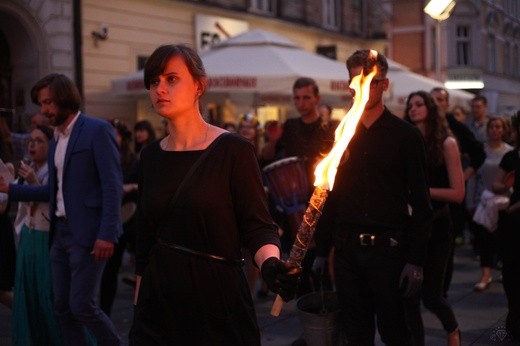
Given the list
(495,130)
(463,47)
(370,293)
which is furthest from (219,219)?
(463,47)

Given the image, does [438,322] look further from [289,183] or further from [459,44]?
[459,44]

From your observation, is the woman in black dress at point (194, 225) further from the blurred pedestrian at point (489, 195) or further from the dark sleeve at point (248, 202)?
the blurred pedestrian at point (489, 195)

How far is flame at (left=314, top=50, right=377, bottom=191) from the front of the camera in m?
2.56

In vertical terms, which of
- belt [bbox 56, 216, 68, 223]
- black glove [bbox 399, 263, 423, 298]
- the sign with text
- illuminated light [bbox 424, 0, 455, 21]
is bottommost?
black glove [bbox 399, 263, 423, 298]

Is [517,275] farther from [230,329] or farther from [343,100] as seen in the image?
[343,100]

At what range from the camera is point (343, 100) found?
48.6ft

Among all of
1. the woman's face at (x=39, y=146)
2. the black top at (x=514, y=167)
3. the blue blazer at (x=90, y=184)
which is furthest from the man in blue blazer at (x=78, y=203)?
the black top at (x=514, y=167)

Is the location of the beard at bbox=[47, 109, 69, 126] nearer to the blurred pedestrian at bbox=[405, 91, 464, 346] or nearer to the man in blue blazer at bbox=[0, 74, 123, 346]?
the man in blue blazer at bbox=[0, 74, 123, 346]

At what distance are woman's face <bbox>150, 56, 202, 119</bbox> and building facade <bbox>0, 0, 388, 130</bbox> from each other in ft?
39.4

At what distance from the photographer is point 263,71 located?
11453mm

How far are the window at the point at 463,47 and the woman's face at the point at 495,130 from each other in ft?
110

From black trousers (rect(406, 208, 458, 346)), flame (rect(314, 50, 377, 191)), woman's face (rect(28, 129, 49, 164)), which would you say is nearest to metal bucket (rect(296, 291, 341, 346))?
flame (rect(314, 50, 377, 191))

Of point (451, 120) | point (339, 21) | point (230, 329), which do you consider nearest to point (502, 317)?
point (451, 120)

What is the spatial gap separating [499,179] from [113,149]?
353 centimetres
